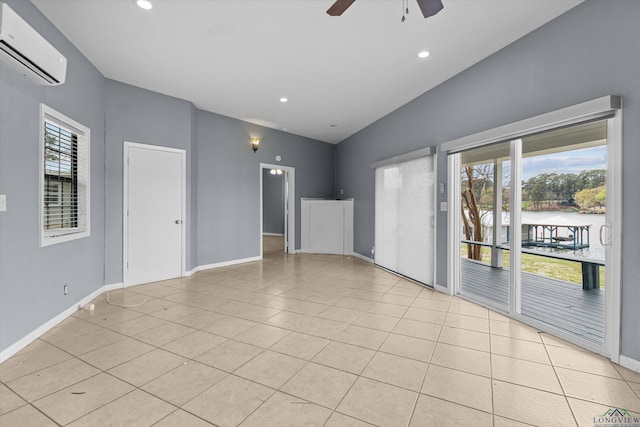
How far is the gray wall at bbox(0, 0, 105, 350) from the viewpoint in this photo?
87.6 inches

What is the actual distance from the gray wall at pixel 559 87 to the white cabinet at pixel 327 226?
9.20 ft

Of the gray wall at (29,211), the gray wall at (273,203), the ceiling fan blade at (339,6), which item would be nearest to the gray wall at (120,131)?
the gray wall at (29,211)

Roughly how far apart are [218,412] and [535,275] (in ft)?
17.1

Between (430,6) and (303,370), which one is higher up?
(430,6)

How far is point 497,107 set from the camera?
3.10m

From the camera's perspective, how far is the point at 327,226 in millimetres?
7055

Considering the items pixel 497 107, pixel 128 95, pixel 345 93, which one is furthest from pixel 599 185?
pixel 128 95

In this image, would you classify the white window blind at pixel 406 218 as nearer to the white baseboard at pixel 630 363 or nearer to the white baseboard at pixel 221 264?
the white baseboard at pixel 630 363

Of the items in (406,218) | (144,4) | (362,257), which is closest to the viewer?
(144,4)

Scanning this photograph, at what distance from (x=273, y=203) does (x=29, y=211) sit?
8.20 metres

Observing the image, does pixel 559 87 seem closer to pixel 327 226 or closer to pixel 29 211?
pixel 29 211

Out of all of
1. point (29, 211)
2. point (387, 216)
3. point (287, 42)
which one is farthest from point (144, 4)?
point (387, 216)

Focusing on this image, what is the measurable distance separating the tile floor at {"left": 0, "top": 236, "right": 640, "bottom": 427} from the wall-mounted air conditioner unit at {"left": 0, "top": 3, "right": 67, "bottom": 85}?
2.31 meters

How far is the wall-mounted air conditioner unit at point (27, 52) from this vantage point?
6.18 ft
